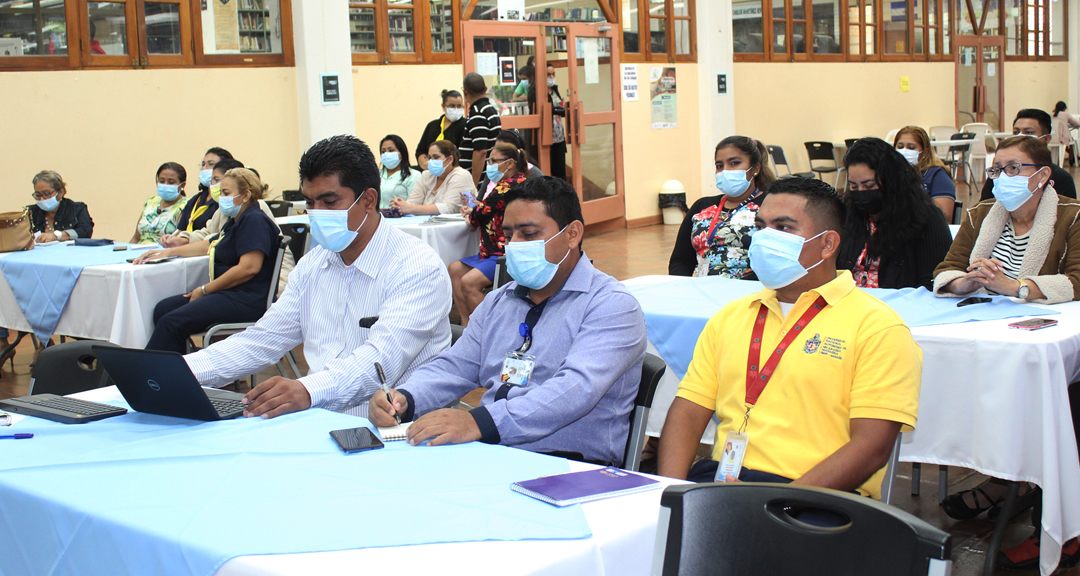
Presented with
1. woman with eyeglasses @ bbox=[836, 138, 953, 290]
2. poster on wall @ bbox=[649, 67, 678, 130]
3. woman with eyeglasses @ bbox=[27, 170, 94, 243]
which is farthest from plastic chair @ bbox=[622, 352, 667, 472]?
poster on wall @ bbox=[649, 67, 678, 130]

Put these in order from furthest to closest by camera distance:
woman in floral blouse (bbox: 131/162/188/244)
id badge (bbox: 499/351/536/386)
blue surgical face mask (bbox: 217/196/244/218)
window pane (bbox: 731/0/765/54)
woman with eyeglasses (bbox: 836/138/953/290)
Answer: window pane (bbox: 731/0/765/54) < woman in floral blouse (bbox: 131/162/188/244) < blue surgical face mask (bbox: 217/196/244/218) < woman with eyeglasses (bbox: 836/138/953/290) < id badge (bbox: 499/351/536/386)

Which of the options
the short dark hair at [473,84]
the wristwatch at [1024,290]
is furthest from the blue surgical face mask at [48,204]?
the wristwatch at [1024,290]

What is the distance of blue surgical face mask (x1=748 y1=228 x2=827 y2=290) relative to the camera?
2055 mm

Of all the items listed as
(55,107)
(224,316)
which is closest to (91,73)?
(55,107)

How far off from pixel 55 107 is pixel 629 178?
6.27 m

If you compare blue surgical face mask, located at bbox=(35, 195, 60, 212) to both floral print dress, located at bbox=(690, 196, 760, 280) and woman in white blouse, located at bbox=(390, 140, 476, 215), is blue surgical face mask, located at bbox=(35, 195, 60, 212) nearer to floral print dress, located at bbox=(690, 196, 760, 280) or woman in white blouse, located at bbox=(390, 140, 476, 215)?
woman in white blouse, located at bbox=(390, 140, 476, 215)

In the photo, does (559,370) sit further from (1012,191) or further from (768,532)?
(1012,191)

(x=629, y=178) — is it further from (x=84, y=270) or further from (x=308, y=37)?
(x=84, y=270)

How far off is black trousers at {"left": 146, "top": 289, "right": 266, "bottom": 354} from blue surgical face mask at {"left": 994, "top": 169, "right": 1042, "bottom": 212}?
331 centimetres

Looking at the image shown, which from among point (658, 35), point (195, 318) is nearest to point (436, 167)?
point (195, 318)

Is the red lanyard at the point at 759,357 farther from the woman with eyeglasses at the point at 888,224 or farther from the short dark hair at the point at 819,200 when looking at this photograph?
the woman with eyeglasses at the point at 888,224

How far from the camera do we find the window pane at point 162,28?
7.31 m

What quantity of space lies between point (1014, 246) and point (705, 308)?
42.5 inches

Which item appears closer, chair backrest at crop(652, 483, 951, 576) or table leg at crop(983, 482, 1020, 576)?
chair backrest at crop(652, 483, 951, 576)
